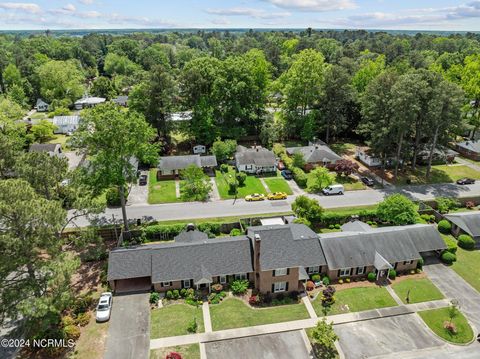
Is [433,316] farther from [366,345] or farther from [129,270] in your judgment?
[129,270]

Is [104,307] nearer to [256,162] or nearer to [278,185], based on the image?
[278,185]

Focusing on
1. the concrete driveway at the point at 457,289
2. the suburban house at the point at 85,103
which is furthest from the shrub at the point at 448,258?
the suburban house at the point at 85,103

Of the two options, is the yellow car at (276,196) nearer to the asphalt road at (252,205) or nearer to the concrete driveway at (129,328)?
the asphalt road at (252,205)

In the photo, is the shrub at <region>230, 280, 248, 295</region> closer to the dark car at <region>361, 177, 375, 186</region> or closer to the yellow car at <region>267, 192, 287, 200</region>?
the yellow car at <region>267, 192, 287, 200</region>

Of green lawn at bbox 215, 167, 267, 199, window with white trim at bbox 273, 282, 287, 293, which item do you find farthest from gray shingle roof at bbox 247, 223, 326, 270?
green lawn at bbox 215, 167, 267, 199

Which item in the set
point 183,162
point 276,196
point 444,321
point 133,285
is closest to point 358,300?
point 444,321

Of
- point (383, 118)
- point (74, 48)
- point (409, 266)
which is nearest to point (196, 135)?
point (383, 118)
